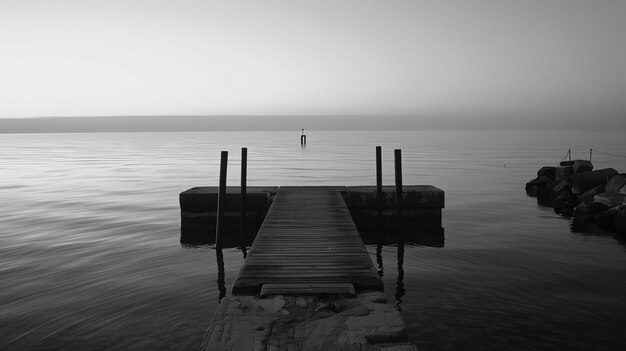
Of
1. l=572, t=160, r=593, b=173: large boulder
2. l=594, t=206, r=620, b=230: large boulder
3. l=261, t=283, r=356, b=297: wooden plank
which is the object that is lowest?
l=594, t=206, r=620, b=230: large boulder

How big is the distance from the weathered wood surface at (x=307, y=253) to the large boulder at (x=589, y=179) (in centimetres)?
1307

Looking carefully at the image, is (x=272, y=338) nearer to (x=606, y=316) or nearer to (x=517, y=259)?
(x=606, y=316)

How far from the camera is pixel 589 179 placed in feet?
65.6

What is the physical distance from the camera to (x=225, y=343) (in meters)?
4.68

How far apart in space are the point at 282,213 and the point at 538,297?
6196 mm

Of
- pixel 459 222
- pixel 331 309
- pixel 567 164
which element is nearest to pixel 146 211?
pixel 459 222

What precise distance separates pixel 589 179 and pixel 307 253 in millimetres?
16926

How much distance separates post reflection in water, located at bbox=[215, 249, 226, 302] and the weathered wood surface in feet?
5.15

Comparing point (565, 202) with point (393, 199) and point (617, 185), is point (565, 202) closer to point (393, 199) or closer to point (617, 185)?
point (617, 185)

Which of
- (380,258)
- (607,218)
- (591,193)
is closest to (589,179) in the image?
(591,193)

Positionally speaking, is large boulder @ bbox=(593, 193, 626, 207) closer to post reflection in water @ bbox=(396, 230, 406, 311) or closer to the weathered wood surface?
post reflection in water @ bbox=(396, 230, 406, 311)

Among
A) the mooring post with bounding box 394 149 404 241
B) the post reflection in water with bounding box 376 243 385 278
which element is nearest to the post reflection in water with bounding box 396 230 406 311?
the mooring post with bounding box 394 149 404 241

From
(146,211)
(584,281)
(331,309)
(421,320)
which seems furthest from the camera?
(146,211)

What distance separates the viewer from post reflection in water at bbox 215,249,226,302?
9969 mm
